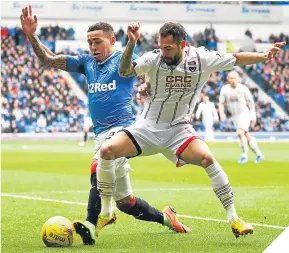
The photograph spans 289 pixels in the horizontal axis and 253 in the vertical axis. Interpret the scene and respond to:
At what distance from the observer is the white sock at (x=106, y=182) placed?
774cm

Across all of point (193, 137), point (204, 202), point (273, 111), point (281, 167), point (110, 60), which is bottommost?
point (273, 111)

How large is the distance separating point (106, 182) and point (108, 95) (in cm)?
96

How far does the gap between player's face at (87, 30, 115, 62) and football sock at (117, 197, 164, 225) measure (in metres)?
1.57

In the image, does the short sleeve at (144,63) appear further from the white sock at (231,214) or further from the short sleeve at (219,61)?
the white sock at (231,214)

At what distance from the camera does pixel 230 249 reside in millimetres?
7234

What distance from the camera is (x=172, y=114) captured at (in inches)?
313

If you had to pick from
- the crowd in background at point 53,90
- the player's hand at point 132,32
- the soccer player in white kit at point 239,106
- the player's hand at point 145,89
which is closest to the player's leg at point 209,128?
the crowd in background at point 53,90

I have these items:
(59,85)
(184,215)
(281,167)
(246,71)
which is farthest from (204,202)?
(246,71)

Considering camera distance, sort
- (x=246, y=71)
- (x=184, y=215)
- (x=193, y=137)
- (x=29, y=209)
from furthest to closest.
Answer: (x=246, y=71), (x=29, y=209), (x=184, y=215), (x=193, y=137)

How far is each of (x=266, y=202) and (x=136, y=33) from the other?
5150 millimetres

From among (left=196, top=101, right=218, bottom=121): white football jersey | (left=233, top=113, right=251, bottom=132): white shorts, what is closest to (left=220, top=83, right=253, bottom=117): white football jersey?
(left=233, top=113, right=251, bottom=132): white shorts

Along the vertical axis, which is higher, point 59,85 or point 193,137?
point 193,137

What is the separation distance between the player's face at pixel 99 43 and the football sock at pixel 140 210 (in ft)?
5.17

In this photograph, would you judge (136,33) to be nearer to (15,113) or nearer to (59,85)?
(15,113)
